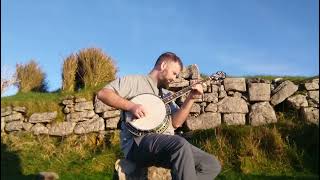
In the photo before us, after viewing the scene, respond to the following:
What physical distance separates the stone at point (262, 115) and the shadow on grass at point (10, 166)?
3.95 metres

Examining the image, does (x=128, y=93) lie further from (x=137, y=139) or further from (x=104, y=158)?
(x=104, y=158)

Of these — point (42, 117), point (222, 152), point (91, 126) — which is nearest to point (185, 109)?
point (222, 152)

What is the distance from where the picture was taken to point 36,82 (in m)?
12.6

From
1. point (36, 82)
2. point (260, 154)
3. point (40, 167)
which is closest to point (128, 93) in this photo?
point (260, 154)

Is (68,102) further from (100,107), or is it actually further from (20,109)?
(20,109)

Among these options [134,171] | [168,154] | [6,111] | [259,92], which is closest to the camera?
[168,154]

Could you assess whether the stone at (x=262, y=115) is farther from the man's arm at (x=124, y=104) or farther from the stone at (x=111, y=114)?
the man's arm at (x=124, y=104)

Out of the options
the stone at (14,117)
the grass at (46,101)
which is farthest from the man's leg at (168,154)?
the stone at (14,117)

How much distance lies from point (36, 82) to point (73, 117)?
209 centimetres

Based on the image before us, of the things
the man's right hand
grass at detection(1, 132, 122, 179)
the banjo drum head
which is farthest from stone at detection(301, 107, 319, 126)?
the man's right hand

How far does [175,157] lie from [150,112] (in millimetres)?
640

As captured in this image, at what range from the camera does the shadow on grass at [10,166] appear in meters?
8.87

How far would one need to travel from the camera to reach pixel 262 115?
1007 centimetres

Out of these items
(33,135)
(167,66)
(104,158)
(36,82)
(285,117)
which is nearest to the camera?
(167,66)
